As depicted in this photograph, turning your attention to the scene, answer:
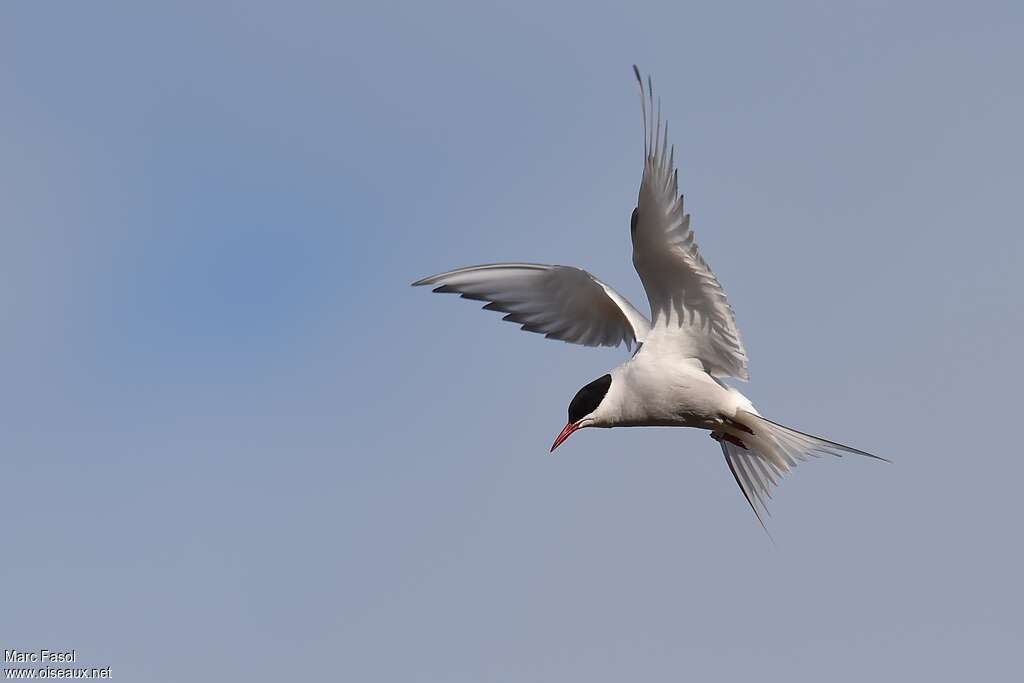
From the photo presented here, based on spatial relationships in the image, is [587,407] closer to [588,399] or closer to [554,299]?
[588,399]

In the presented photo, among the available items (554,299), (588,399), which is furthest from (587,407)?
(554,299)

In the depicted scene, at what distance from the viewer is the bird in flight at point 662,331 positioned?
26.3 feet

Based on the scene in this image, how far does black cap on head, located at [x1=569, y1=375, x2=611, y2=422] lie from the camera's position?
836cm

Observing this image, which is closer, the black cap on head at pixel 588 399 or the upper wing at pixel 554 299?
the black cap on head at pixel 588 399

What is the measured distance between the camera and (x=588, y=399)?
836 cm

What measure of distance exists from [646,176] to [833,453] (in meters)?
2.31

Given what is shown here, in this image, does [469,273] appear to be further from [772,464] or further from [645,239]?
[772,464]

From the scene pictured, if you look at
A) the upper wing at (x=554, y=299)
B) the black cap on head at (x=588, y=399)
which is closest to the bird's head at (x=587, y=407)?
the black cap on head at (x=588, y=399)

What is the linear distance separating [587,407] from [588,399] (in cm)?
6

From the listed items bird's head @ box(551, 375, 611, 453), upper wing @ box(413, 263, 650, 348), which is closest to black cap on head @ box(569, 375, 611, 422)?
bird's head @ box(551, 375, 611, 453)

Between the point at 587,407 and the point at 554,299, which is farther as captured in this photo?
the point at 554,299

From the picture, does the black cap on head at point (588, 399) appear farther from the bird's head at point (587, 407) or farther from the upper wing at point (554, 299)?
the upper wing at point (554, 299)

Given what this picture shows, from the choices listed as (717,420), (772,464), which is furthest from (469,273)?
(772,464)

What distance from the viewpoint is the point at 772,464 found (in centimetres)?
909
